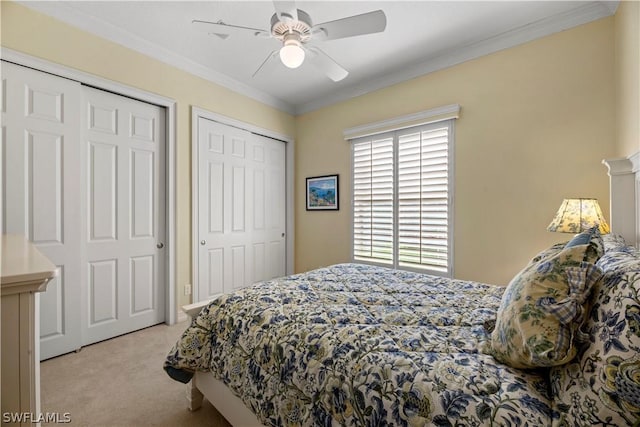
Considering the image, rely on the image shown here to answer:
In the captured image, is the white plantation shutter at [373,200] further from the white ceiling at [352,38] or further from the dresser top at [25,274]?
the dresser top at [25,274]

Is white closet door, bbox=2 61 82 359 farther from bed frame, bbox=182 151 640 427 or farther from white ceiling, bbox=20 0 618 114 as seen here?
bed frame, bbox=182 151 640 427

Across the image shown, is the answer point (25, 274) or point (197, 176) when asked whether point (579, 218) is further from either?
point (197, 176)

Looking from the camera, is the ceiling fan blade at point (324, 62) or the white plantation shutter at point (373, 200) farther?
the white plantation shutter at point (373, 200)

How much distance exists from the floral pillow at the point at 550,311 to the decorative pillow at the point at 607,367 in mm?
33

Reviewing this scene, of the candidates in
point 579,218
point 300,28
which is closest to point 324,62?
point 300,28

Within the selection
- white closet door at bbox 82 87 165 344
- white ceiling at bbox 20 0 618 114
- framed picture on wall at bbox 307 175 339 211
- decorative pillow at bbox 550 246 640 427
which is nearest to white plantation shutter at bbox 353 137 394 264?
framed picture on wall at bbox 307 175 339 211

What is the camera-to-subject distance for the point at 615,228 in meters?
1.82

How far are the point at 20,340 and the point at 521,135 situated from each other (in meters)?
3.33

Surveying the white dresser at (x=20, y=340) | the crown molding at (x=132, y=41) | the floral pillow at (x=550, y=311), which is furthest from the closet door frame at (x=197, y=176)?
the floral pillow at (x=550, y=311)

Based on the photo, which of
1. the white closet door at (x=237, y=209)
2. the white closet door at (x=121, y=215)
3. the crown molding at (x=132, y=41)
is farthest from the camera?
the white closet door at (x=237, y=209)

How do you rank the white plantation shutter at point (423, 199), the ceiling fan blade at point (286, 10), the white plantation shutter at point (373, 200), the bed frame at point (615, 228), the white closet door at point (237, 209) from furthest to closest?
1. the white plantation shutter at point (373, 200)
2. the white closet door at point (237, 209)
3. the white plantation shutter at point (423, 199)
4. the ceiling fan blade at point (286, 10)
5. the bed frame at point (615, 228)

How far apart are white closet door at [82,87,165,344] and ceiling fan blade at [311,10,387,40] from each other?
1.99m

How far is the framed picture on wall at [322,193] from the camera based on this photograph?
3916mm

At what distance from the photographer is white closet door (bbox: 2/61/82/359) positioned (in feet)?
6.86
